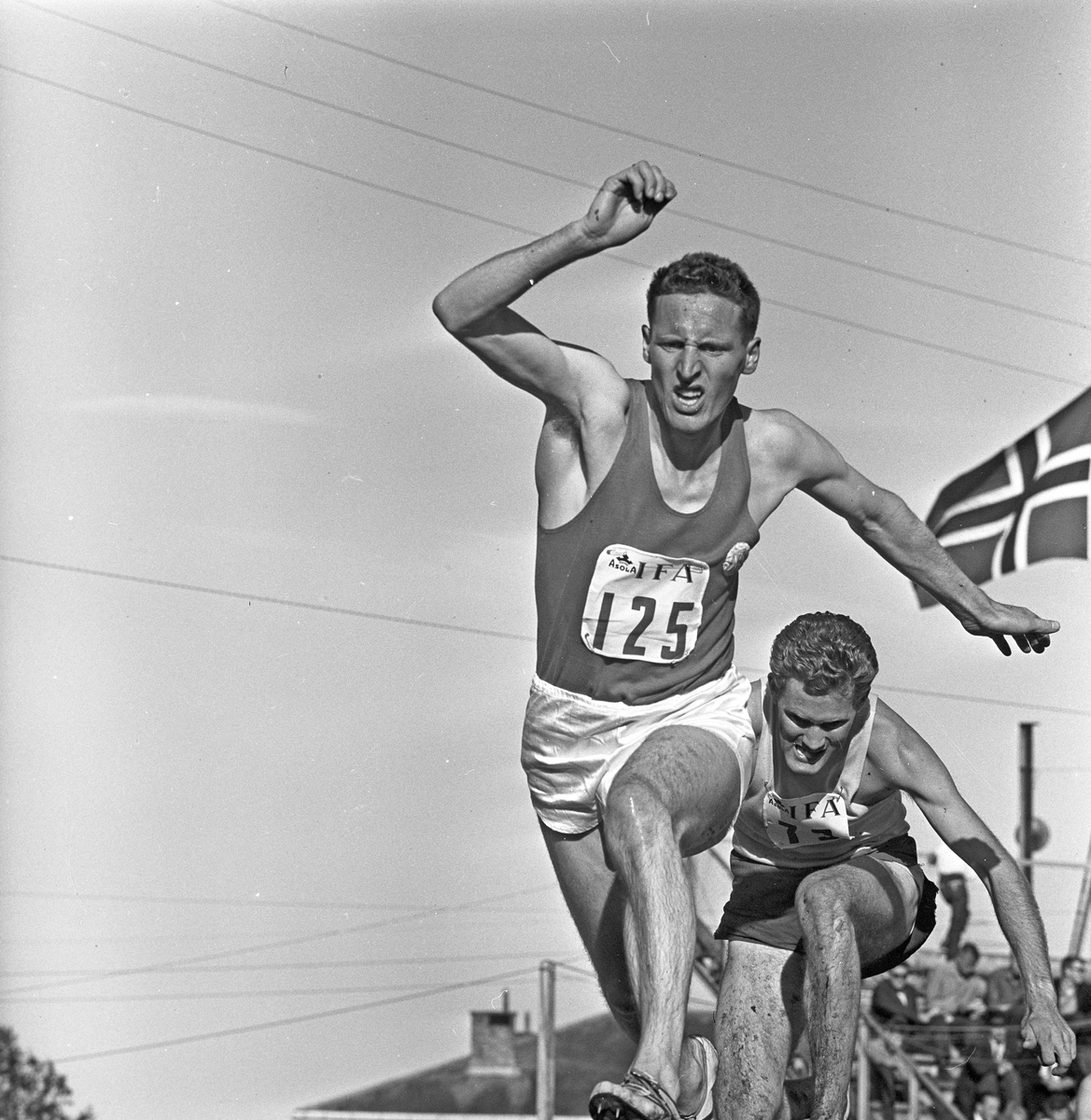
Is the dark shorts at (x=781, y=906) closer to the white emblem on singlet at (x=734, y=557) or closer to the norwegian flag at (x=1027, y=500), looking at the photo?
the white emblem on singlet at (x=734, y=557)

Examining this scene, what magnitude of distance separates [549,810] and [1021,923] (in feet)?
5.89

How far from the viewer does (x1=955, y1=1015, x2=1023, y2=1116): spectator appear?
44.5 ft

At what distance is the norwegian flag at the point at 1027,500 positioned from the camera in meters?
15.6

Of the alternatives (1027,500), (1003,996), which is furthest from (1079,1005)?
(1027,500)

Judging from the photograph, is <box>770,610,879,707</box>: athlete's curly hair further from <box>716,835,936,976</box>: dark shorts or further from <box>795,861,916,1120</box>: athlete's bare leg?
<box>716,835,936,976</box>: dark shorts

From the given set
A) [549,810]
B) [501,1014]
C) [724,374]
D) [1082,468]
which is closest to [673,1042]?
[549,810]

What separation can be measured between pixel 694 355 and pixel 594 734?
1.30m

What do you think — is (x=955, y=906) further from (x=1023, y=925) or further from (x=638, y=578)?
(x=638, y=578)

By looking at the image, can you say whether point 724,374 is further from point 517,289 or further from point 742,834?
point 742,834

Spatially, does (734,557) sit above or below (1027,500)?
below

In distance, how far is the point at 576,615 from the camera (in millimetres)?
6465

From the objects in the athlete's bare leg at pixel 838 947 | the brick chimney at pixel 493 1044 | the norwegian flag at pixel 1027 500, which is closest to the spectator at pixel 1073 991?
the norwegian flag at pixel 1027 500

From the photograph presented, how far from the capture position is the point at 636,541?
639 centimetres

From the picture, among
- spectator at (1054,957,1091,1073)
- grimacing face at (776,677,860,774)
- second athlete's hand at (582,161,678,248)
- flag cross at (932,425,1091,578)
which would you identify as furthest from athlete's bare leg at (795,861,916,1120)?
flag cross at (932,425,1091,578)
